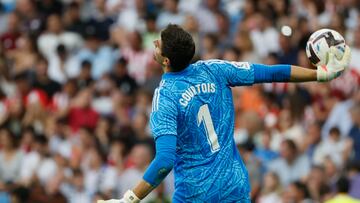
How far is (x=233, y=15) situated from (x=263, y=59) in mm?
1722

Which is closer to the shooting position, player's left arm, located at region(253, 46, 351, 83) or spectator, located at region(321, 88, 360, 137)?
player's left arm, located at region(253, 46, 351, 83)

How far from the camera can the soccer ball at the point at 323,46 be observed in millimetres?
8445

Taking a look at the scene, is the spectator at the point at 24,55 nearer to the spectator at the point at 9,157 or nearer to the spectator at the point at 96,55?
the spectator at the point at 96,55

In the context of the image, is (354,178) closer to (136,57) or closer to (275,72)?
(275,72)

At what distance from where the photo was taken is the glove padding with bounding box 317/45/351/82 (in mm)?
8359

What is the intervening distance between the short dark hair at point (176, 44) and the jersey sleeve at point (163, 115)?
25 cm

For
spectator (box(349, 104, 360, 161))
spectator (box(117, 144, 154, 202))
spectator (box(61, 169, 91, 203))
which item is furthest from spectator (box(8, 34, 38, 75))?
spectator (box(349, 104, 360, 161))

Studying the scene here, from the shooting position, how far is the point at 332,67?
840cm

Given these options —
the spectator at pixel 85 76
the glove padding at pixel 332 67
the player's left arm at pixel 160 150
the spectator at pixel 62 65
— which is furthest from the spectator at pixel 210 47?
the player's left arm at pixel 160 150

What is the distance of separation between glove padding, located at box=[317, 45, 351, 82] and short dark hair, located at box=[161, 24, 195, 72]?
0.91m

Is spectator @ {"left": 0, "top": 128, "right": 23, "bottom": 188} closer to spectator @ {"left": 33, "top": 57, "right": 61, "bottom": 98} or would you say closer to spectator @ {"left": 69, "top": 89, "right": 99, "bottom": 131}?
spectator @ {"left": 69, "top": 89, "right": 99, "bottom": 131}

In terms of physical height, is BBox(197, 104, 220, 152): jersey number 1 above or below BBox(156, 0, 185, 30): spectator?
below

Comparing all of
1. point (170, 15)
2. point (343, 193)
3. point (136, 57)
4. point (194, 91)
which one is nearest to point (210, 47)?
point (136, 57)

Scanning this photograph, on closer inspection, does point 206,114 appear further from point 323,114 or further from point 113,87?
point 113,87
